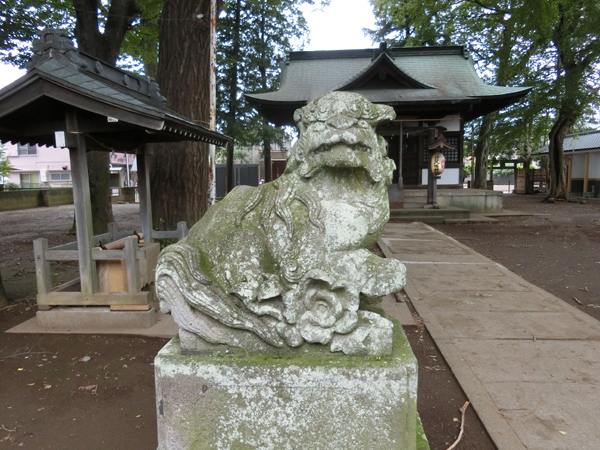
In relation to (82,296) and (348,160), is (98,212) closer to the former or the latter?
(82,296)

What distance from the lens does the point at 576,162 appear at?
77.7 ft

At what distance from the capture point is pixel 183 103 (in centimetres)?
614

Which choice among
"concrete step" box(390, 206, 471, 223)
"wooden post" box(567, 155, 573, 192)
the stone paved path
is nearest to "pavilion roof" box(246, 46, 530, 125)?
"concrete step" box(390, 206, 471, 223)

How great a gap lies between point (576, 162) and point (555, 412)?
25709 mm

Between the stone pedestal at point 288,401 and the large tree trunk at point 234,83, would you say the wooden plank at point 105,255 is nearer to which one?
the stone pedestal at point 288,401

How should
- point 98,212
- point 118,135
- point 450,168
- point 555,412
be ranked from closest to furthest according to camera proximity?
1. point 555,412
2. point 118,135
3. point 98,212
4. point 450,168

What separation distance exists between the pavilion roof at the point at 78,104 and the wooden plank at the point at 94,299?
1.60 metres

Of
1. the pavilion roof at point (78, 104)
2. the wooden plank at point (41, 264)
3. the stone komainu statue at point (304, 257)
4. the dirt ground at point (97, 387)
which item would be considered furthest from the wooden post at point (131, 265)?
the stone komainu statue at point (304, 257)

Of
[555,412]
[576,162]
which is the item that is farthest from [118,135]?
[576,162]

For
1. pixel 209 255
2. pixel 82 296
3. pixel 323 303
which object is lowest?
pixel 82 296

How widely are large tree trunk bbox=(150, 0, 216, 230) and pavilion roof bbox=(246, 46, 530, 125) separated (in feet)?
22.6

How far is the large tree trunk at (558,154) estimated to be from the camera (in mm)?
17172

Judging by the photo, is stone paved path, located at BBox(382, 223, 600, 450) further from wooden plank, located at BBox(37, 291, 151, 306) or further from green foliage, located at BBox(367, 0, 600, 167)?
green foliage, located at BBox(367, 0, 600, 167)

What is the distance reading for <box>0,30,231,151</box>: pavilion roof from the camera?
349 centimetres
